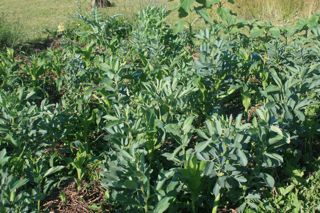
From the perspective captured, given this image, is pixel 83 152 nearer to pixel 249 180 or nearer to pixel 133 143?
pixel 133 143

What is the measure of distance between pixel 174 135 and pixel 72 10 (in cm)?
769

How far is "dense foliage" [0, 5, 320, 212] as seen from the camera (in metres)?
2.65

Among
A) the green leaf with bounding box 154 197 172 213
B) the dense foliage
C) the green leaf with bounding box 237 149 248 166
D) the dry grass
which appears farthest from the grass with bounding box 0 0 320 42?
the green leaf with bounding box 154 197 172 213

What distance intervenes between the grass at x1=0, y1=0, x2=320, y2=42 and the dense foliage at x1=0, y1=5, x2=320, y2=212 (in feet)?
8.78

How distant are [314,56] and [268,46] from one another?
1.49ft

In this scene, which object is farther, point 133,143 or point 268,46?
point 268,46

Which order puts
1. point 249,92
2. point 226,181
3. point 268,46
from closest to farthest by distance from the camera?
point 226,181 → point 249,92 → point 268,46

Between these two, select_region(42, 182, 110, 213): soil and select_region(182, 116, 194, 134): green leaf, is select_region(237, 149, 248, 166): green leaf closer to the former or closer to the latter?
select_region(182, 116, 194, 134): green leaf

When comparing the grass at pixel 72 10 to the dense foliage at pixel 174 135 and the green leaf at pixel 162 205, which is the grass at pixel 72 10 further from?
the green leaf at pixel 162 205

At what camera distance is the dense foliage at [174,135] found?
265cm

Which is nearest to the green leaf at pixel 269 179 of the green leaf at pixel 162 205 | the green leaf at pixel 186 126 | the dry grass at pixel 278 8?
the green leaf at pixel 186 126

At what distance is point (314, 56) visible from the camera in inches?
159

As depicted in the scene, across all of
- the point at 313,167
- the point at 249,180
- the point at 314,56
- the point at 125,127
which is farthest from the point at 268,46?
the point at 125,127

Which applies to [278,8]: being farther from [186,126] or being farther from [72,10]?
[186,126]
